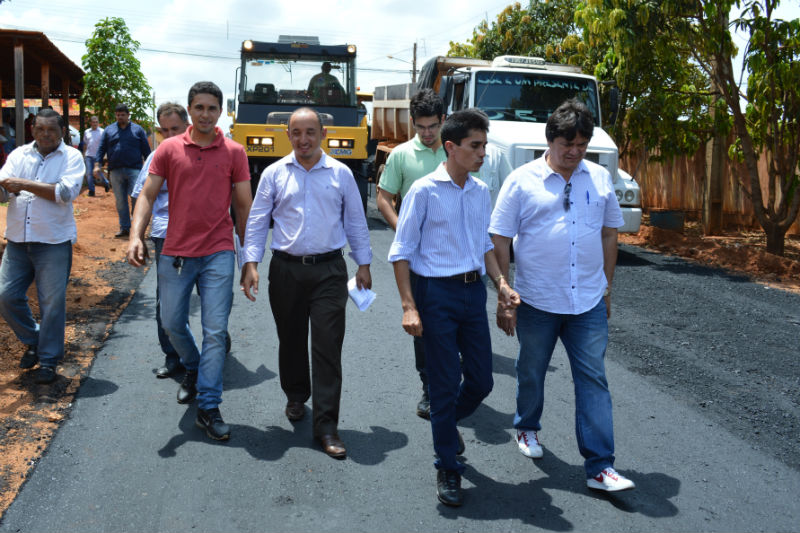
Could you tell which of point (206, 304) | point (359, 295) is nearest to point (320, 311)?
point (359, 295)

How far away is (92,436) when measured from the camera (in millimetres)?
4758

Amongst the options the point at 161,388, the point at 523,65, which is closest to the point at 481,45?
the point at 523,65

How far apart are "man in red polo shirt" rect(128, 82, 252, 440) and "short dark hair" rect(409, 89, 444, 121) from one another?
3.98 ft

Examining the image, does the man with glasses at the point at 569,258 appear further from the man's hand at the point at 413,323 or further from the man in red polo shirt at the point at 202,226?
the man in red polo shirt at the point at 202,226

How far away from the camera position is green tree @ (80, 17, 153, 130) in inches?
849

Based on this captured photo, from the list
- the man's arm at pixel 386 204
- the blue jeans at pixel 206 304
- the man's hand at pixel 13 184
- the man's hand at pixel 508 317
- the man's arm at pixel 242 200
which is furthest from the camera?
the man's hand at pixel 13 184

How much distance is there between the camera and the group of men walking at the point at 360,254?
13.4 ft

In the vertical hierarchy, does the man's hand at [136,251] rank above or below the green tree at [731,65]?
below

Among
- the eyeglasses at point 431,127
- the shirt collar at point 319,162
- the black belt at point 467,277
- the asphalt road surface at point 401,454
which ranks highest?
the eyeglasses at point 431,127

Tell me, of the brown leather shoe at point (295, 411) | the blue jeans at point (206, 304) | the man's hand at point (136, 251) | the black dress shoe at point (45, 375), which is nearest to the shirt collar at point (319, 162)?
the blue jeans at point (206, 304)

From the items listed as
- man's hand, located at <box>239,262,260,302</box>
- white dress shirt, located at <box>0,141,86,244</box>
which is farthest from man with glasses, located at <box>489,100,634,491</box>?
white dress shirt, located at <box>0,141,86,244</box>

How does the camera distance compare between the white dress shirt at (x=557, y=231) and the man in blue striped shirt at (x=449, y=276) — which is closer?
the man in blue striped shirt at (x=449, y=276)

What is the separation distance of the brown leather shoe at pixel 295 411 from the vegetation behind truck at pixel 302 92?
9782 mm

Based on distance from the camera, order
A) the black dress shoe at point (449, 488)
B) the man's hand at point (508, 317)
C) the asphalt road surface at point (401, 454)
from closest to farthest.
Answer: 1. the asphalt road surface at point (401, 454)
2. the black dress shoe at point (449, 488)
3. the man's hand at point (508, 317)
